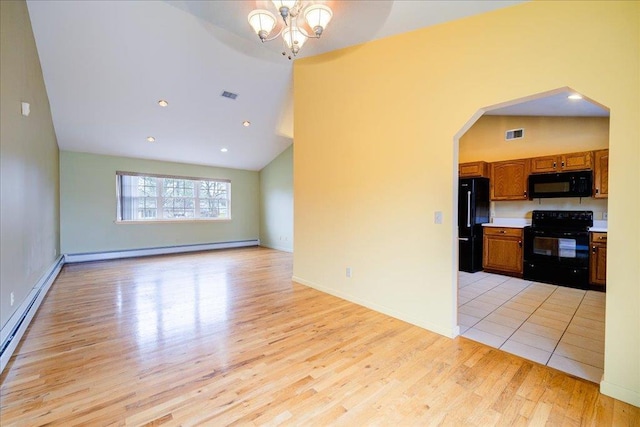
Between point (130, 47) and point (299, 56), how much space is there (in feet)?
7.33

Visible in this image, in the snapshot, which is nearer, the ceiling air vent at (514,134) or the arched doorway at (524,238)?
the arched doorway at (524,238)

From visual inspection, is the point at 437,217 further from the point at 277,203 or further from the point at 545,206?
the point at 277,203

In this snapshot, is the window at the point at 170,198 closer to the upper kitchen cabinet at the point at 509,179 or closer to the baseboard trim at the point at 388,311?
the baseboard trim at the point at 388,311

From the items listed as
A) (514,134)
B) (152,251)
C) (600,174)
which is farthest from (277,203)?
(600,174)

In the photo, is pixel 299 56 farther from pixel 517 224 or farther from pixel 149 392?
pixel 517 224

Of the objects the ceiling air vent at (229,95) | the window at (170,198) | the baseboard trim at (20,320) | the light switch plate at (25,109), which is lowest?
the baseboard trim at (20,320)

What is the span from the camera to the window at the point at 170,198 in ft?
22.7

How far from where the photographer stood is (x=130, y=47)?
12.1 ft

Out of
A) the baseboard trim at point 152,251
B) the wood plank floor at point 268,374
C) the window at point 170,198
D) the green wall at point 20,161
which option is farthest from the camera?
the window at point 170,198

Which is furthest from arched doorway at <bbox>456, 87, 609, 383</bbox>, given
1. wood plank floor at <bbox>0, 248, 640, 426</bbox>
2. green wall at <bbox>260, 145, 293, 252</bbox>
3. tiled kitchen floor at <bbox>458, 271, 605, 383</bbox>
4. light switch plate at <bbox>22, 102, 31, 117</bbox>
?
light switch plate at <bbox>22, 102, 31, 117</bbox>

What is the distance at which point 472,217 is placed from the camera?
16.3 feet

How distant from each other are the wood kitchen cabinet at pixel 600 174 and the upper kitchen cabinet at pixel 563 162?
0.07 meters

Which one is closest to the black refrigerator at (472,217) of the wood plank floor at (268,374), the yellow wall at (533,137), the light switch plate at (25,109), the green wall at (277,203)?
the yellow wall at (533,137)

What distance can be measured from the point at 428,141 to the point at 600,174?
324 centimetres
